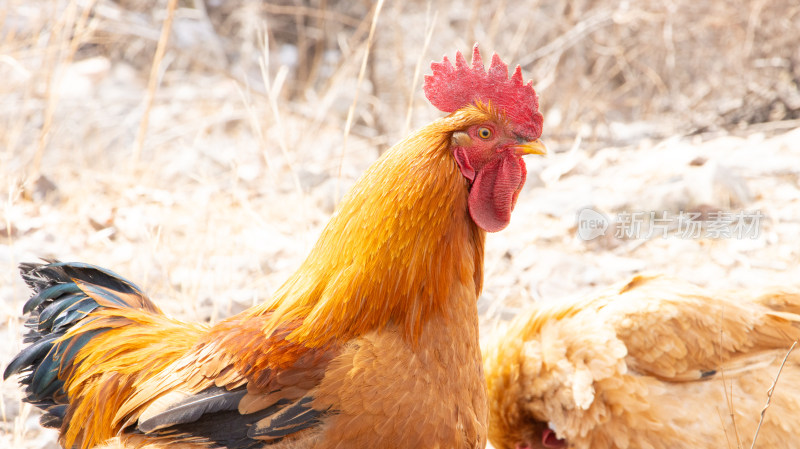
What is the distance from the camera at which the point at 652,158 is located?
6324 millimetres

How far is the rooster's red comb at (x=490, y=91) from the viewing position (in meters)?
2.41

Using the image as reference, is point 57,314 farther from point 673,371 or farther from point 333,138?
point 333,138

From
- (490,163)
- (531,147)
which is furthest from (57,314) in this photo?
(531,147)

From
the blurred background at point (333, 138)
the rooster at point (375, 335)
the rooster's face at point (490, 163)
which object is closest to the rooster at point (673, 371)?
the rooster at point (375, 335)

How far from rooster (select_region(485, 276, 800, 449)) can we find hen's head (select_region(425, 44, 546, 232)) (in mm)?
1048

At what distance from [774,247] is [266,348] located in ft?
13.7

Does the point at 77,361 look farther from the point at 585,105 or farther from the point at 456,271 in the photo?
the point at 585,105

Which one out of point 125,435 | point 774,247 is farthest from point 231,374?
point 774,247

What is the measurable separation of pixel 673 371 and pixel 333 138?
18.4ft

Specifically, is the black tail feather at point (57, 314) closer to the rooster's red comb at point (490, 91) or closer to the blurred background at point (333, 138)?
the blurred background at point (333, 138)
